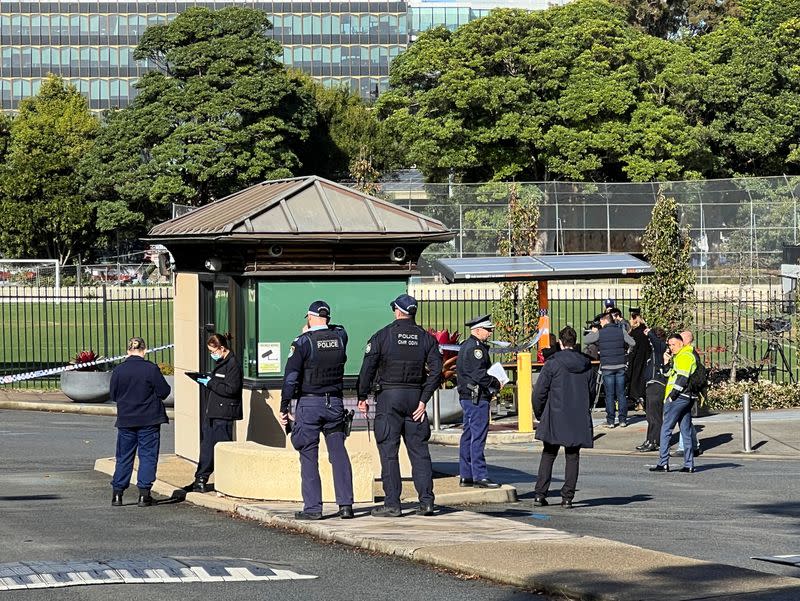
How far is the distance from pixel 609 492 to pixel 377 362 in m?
4.49

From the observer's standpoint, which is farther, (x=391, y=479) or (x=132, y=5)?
(x=132, y=5)

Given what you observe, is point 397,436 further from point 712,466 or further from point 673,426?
point 712,466

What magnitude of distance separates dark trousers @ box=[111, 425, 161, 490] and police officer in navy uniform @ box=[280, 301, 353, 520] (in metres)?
2.36

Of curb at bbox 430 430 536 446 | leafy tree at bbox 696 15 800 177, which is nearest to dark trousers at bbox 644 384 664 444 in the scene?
curb at bbox 430 430 536 446

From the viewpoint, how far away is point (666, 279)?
26641 millimetres

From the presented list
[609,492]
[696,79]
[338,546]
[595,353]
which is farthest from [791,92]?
[338,546]

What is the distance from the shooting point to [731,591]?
8.76 meters

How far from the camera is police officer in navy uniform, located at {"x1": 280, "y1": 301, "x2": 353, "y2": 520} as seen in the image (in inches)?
467

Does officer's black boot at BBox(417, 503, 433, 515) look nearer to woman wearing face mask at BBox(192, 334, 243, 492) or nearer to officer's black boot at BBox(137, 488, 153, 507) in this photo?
woman wearing face mask at BBox(192, 334, 243, 492)

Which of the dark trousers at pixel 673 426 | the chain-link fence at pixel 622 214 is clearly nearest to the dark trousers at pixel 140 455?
the dark trousers at pixel 673 426

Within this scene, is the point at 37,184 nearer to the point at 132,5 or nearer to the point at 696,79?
the point at 696,79

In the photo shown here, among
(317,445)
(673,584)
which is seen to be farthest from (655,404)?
(673,584)

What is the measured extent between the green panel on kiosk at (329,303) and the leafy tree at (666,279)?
39.8 ft

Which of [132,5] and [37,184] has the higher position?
[132,5]
